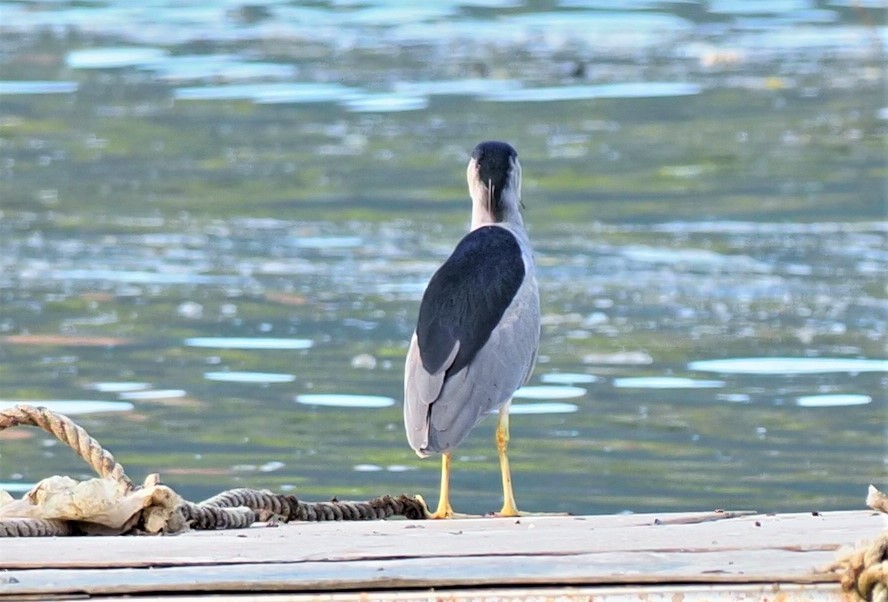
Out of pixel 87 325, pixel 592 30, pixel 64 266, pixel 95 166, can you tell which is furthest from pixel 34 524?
pixel 592 30

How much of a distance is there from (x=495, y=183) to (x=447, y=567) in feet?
7.75

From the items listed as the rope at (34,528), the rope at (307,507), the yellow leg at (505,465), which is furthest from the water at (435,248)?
the rope at (34,528)

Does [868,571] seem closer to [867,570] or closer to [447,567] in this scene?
[867,570]

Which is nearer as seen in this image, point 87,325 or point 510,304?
point 510,304

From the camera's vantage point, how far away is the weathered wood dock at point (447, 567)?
412cm

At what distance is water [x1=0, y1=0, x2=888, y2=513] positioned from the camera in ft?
27.5

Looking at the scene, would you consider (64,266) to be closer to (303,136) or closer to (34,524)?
(303,136)

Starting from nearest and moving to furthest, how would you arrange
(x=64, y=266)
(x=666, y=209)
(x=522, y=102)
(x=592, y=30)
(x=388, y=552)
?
(x=388, y=552) < (x=64, y=266) < (x=666, y=209) < (x=522, y=102) < (x=592, y=30)

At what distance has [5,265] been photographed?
40.1ft

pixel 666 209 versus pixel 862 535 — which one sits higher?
pixel 862 535

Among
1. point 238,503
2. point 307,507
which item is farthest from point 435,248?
point 238,503

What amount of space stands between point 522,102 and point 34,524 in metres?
13.0

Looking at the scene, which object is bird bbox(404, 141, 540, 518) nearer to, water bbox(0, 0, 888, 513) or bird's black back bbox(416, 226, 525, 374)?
bird's black back bbox(416, 226, 525, 374)

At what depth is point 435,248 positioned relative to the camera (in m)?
12.3
